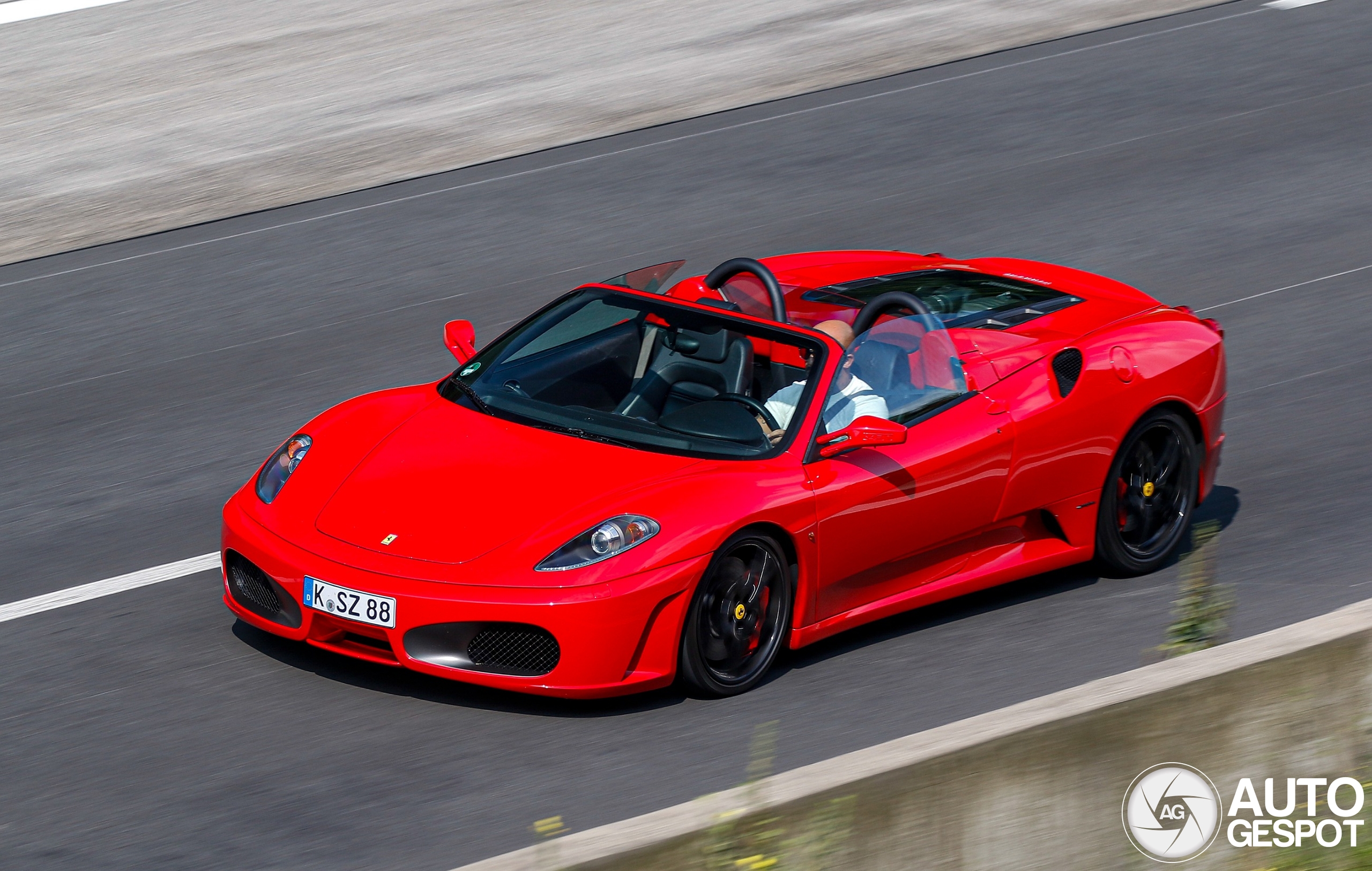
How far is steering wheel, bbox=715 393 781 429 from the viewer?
22.7ft

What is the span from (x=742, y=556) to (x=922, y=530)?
3.01 ft

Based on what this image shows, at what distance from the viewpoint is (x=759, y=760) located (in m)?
5.95

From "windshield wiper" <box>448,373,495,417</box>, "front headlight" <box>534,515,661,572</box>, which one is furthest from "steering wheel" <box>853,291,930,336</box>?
"front headlight" <box>534,515,661,572</box>

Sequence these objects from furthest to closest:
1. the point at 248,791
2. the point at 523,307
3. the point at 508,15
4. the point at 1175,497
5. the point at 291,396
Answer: the point at 508,15 → the point at 523,307 → the point at 291,396 → the point at 1175,497 → the point at 248,791

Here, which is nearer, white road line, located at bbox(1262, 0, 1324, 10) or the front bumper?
the front bumper

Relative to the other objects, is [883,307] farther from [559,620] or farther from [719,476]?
[559,620]

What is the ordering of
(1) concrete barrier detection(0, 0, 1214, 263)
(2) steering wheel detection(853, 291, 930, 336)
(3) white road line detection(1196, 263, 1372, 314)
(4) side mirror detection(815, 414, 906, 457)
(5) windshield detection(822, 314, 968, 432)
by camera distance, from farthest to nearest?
(1) concrete barrier detection(0, 0, 1214, 263), (3) white road line detection(1196, 263, 1372, 314), (2) steering wheel detection(853, 291, 930, 336), (5) windshield detection(822, 314, 968, 432), (4) side mirror detection(815, 414, 906, 457)

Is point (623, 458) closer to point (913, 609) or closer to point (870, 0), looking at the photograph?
point (913, 609)

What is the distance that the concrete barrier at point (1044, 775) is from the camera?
4.09 metres

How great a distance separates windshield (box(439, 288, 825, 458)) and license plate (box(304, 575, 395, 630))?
3.81 feet

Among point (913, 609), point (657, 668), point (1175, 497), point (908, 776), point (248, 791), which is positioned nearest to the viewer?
point (908, 776)

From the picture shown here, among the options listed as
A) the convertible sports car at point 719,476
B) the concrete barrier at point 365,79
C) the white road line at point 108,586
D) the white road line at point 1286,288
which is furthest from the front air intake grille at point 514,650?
the concrete barrier at point 365,79

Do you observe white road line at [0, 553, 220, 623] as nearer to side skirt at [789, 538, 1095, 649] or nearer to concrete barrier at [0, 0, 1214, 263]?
side skirt at [789, 538, 1095, 649]

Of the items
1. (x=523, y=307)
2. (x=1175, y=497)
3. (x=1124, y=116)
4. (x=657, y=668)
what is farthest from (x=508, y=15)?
(x=657, y=668)
